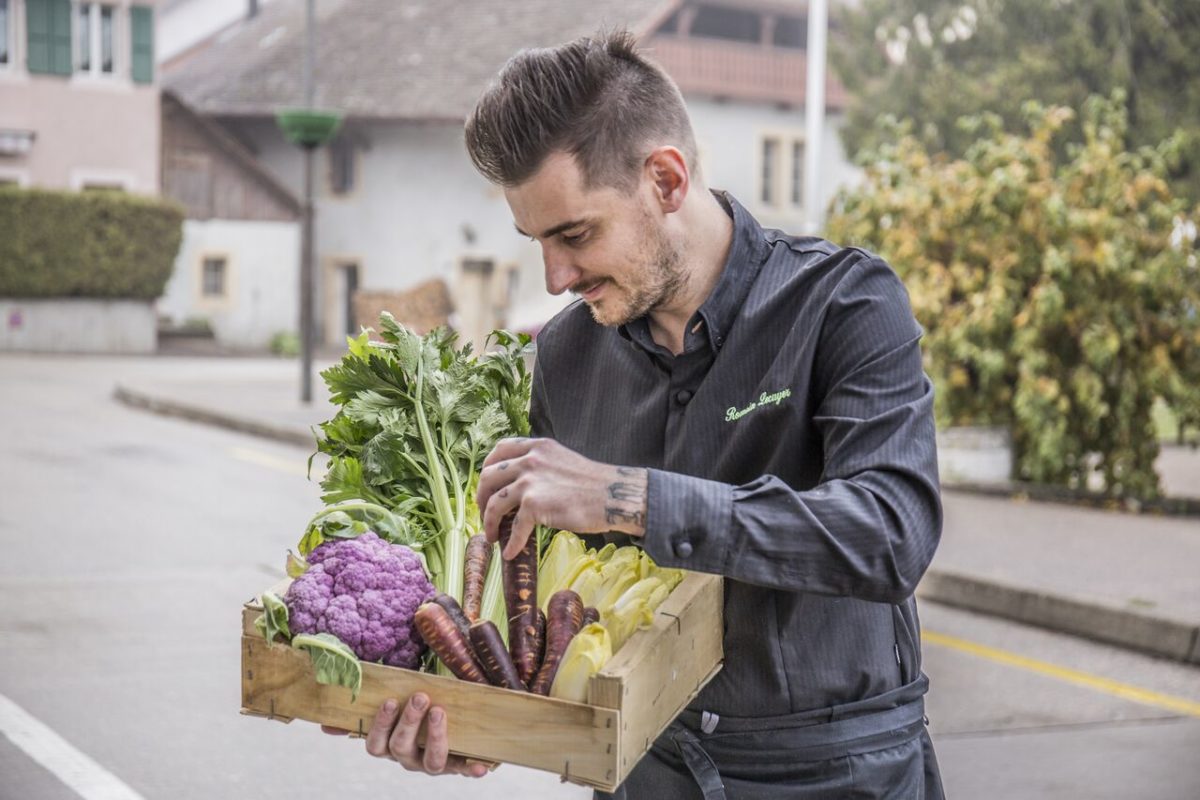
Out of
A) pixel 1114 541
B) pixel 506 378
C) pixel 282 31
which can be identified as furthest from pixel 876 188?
pixel 282 31

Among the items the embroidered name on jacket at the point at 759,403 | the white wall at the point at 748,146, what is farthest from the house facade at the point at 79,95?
the embroidered name on jacket at the point at 759,403

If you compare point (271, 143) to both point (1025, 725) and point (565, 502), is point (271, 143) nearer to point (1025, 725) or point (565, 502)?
point (1025, 725)

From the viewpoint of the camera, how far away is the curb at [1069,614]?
8.82 meters

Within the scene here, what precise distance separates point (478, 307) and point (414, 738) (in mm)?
43399

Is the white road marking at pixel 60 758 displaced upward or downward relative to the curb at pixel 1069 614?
downward

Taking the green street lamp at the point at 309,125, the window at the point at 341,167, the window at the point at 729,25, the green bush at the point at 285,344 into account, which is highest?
the window at the point at 729,25

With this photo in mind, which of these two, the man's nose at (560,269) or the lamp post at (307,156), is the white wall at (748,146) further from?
the man's nose at (560,269)

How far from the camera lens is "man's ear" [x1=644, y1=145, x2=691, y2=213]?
96.0 inches

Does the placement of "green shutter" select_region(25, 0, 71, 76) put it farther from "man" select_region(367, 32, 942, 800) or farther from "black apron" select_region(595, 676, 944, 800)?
A: "black apron" select_region(595, 676, 944, 800)

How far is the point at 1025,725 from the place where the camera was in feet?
24.0

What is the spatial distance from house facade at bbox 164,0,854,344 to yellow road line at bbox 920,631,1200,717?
115ft

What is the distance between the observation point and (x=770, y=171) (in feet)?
153

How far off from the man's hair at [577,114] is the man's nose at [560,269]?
0.12m

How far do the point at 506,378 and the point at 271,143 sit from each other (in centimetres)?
4465
